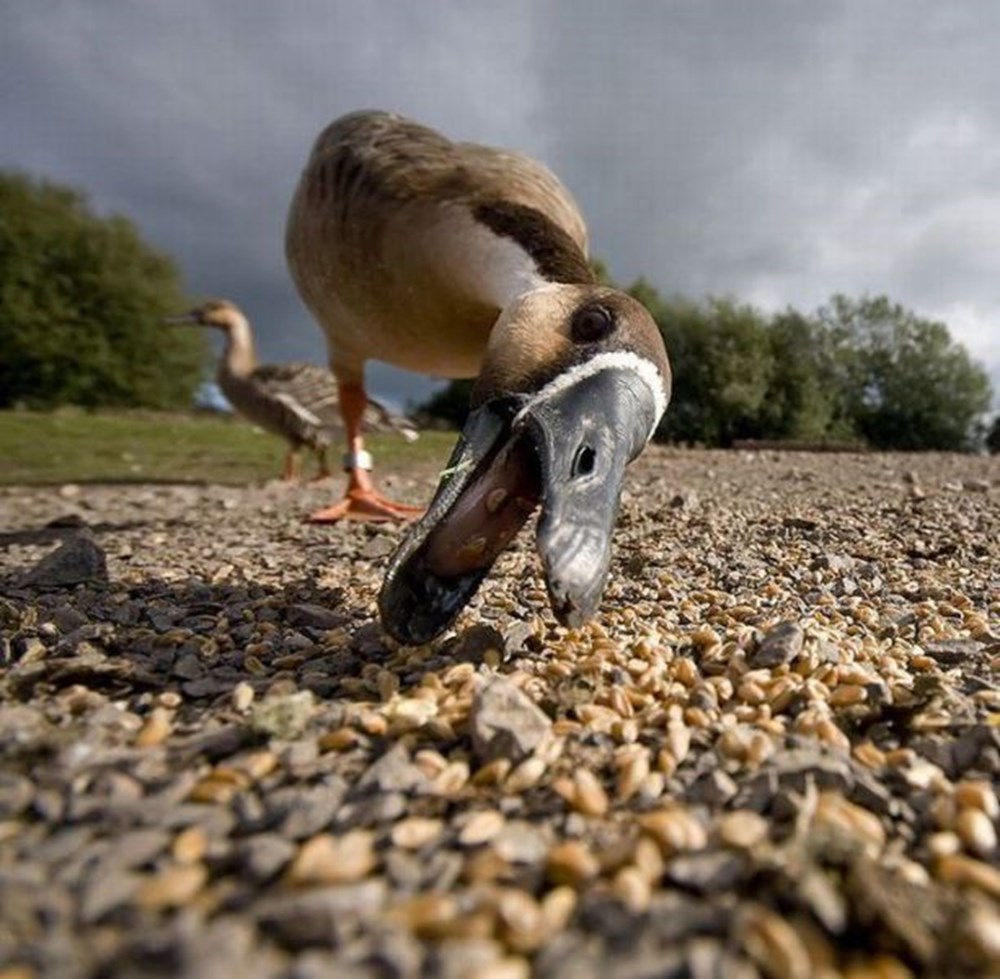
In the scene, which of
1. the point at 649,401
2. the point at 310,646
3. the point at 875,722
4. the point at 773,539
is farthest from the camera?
the point at 773,539

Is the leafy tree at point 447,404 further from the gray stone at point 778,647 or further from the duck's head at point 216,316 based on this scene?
the gray stone at point 778,647

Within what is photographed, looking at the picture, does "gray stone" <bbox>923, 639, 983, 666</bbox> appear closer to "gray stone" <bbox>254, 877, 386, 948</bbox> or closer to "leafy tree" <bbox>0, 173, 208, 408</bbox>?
"gray stone" <bbox>254, 877, 386, 948</bbox>

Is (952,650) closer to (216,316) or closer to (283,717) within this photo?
(283,717)

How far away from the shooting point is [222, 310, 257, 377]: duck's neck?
1174 centimetres

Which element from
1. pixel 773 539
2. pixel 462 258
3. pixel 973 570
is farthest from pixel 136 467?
pixel 973 570

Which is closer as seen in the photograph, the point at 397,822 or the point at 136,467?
the point at 397,822

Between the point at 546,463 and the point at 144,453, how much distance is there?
10.8m

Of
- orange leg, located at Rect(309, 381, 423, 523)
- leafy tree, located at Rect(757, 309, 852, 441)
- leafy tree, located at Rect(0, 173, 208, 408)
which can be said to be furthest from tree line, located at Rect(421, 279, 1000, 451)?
orange leg, located at Rect(309, 381, 423, 523)

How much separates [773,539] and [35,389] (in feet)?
105

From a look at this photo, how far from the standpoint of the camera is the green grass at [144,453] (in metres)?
9.23

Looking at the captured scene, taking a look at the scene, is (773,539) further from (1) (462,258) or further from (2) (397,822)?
(2) (397,822)

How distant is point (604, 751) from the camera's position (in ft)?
4.90

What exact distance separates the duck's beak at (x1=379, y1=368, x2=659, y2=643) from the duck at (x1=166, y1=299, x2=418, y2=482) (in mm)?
7201

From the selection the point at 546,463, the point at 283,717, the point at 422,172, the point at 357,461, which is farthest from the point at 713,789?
the point at 357,461
